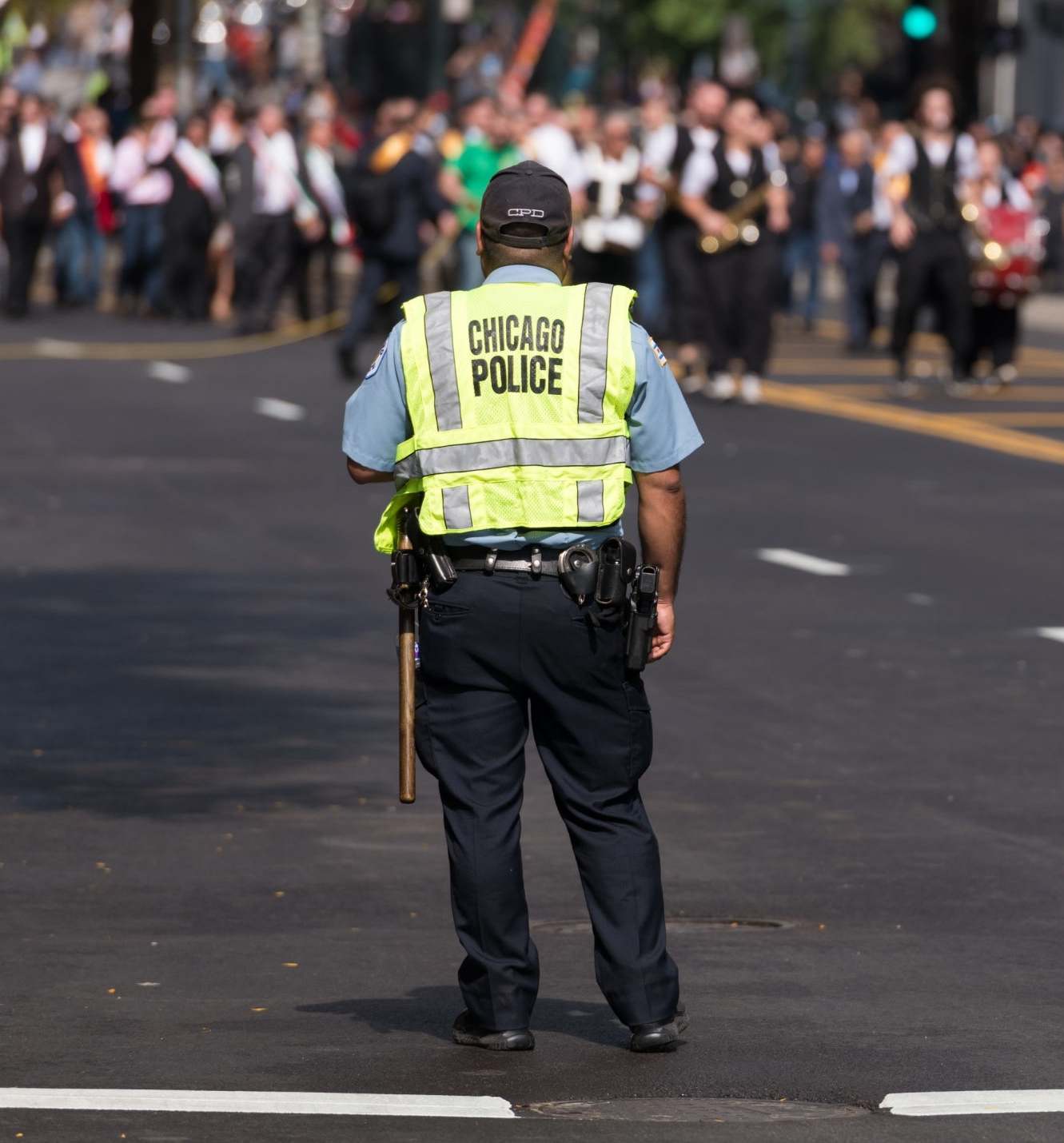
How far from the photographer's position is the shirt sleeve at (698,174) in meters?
22.9

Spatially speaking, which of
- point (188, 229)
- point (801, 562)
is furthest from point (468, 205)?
point (801, 562)

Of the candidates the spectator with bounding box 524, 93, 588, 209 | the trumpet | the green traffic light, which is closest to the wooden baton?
the trumpet

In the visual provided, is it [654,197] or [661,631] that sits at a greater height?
[661,631]

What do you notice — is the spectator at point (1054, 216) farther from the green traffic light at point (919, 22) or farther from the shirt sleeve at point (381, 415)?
the shirt sleeve at point (381, 415)

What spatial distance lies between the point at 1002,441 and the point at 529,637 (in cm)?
1430

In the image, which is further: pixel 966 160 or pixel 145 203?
pixel 145 203

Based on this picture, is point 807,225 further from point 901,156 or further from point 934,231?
point 934,231

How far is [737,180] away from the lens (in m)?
22.8

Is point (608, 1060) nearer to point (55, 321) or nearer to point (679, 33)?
point (55, 321)

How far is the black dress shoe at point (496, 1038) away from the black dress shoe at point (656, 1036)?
203 mm

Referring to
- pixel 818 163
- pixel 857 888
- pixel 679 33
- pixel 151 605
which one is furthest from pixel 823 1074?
pixel 679 33

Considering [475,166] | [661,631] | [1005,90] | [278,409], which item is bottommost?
[278,409]

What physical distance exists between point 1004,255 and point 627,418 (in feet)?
57.2

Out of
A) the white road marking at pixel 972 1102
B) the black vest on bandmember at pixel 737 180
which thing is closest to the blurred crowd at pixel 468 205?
the black vest on bandmember at pixel 737 180
